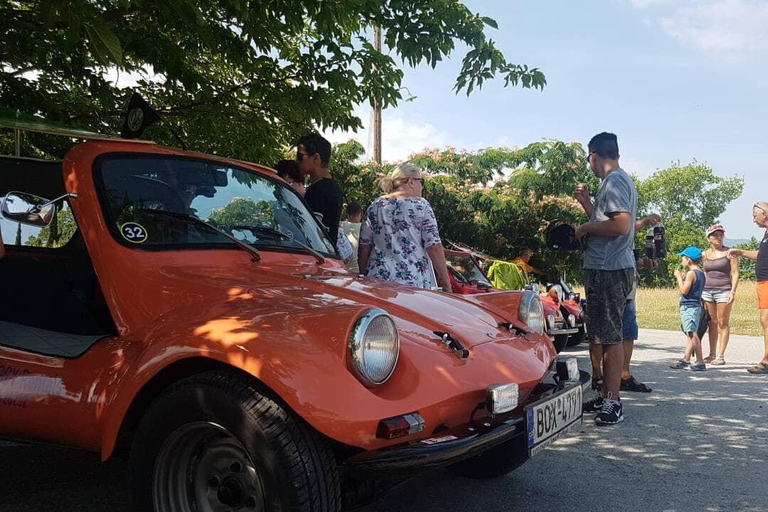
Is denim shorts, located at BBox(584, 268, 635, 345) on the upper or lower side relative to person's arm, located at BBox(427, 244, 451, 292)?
lower

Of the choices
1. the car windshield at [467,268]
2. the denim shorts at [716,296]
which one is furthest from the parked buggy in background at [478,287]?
the denim shorts at [716,296]

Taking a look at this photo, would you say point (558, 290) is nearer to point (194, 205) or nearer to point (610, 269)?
point (610, 269)

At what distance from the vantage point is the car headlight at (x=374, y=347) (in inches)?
90.7

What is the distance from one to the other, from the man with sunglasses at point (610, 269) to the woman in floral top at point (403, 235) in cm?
122

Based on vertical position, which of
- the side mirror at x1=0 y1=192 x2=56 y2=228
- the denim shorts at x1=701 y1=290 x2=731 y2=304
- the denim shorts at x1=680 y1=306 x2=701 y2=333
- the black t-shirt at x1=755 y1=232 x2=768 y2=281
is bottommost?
the denim shorts at x1=680 y1=306 x2=701 y2=333

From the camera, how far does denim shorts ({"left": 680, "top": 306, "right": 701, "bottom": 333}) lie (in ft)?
25.7

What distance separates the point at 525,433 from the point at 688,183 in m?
81.7

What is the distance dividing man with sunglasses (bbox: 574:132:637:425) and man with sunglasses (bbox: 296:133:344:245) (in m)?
1.90

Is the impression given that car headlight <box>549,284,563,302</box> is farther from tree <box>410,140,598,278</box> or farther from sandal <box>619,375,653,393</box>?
tree <box>410,140,598,278</box>

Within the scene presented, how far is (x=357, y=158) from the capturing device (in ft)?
51.4

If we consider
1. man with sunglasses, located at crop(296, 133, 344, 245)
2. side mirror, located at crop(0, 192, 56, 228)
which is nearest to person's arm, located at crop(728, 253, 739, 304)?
man with sunglasses, located at crop(296, 133, 344, 245)

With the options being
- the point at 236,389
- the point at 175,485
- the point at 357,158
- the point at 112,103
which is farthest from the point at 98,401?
the point at 357,158

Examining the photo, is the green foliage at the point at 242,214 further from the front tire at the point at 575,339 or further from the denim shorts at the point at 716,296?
the front tire at the point at 575,339

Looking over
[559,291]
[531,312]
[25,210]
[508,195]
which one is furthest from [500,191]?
[25,210]
